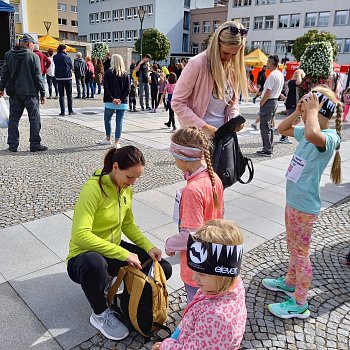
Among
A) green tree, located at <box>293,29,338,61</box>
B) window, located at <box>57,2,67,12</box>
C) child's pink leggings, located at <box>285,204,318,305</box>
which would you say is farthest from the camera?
window, located at <box>57,2,67,12</box>

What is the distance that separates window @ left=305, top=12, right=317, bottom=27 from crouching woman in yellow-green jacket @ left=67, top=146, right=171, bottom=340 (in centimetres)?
5639

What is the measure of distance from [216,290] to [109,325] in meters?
1.20

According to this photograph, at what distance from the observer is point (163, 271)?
8.71 ft

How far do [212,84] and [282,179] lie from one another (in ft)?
12.0

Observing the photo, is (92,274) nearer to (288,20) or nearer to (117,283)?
(117,283)

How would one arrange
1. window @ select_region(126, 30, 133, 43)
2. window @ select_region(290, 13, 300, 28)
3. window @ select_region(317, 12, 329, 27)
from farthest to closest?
window @ select_region(126, 30, 133, 43) → window @ select_region(290, 13, 300, 28) → window @ select_region(317, 12, 329, 27)

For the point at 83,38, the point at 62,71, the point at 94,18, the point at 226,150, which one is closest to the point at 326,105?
the point at 226,150

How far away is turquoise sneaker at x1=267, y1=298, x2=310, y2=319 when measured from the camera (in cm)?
270

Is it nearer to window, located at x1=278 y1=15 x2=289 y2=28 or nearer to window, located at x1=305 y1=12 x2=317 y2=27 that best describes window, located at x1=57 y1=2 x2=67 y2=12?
window, located at x1=278 y1=15 x2=289 y2=28

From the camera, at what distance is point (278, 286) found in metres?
3.04

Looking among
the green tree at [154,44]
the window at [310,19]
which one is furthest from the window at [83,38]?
the window at [310,19]

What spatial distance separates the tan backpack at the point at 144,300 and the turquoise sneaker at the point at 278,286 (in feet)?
3.47

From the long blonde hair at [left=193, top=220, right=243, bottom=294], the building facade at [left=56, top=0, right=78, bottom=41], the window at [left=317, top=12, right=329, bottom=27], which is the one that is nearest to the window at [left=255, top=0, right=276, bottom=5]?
the window at [left=317, top=12, right=329, bottom=27]

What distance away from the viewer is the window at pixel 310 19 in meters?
50.8
